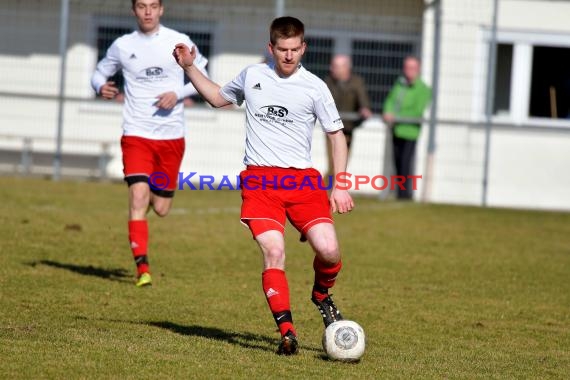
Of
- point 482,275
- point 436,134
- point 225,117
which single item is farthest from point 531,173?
point 482,275

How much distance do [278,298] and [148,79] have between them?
4.07 metres

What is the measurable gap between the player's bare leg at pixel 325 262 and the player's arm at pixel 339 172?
17 cm

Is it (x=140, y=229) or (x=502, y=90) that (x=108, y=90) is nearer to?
(x=140, y=229)

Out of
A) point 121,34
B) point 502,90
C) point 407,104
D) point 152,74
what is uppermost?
point 121,34

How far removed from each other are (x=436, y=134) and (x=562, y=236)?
5.28 meters

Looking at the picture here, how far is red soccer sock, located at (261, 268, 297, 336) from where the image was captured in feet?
24.7

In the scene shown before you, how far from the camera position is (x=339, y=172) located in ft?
25.5

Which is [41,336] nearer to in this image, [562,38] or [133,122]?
[133,122]

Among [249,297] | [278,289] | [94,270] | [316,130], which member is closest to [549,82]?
[316,130]

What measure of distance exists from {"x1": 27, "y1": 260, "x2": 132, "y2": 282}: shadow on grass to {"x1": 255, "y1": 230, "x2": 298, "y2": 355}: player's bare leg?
11.7 feet

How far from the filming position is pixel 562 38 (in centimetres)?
2336

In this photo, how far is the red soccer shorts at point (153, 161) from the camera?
10969mm

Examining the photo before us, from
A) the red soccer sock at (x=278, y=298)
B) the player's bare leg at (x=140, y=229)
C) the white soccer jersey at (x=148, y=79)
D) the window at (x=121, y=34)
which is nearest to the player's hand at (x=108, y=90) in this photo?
the white soccer jersey at (x=148, y=79)

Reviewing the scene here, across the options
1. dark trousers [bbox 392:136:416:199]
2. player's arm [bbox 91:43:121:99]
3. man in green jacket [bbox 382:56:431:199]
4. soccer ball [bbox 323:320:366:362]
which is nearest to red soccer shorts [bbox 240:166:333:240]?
soccer ball [bbox 323:320:366:362]
